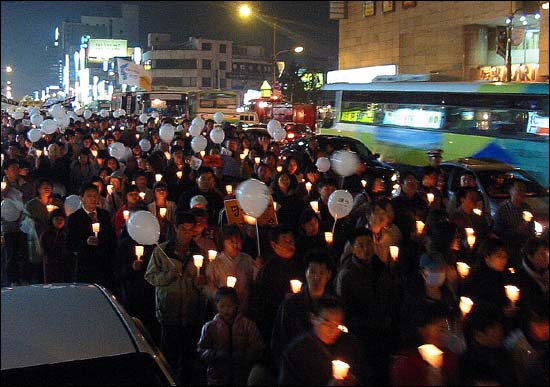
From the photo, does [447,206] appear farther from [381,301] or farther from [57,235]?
[57,235]

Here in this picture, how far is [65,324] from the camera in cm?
297

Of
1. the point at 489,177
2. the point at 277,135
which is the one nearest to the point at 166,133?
the point at 277,135

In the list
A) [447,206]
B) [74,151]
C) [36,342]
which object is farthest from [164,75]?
[36,342]

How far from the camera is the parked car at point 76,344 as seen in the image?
2.61 metres

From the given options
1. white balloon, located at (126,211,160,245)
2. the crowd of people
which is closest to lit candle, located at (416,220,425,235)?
the crowd of people

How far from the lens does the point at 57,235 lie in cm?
592

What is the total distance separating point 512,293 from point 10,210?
4.91m

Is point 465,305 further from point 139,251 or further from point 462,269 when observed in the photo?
point 139,251

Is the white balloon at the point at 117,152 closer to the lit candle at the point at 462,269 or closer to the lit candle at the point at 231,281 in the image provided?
the lit candle at the point at 231,281

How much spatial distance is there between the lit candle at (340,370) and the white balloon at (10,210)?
4.77 meters

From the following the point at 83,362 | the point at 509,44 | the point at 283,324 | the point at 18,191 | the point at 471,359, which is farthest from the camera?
the point at 509,44

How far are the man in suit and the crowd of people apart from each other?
1cm

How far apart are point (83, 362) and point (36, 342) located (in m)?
0.24

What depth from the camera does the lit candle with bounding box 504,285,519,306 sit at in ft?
13.8
